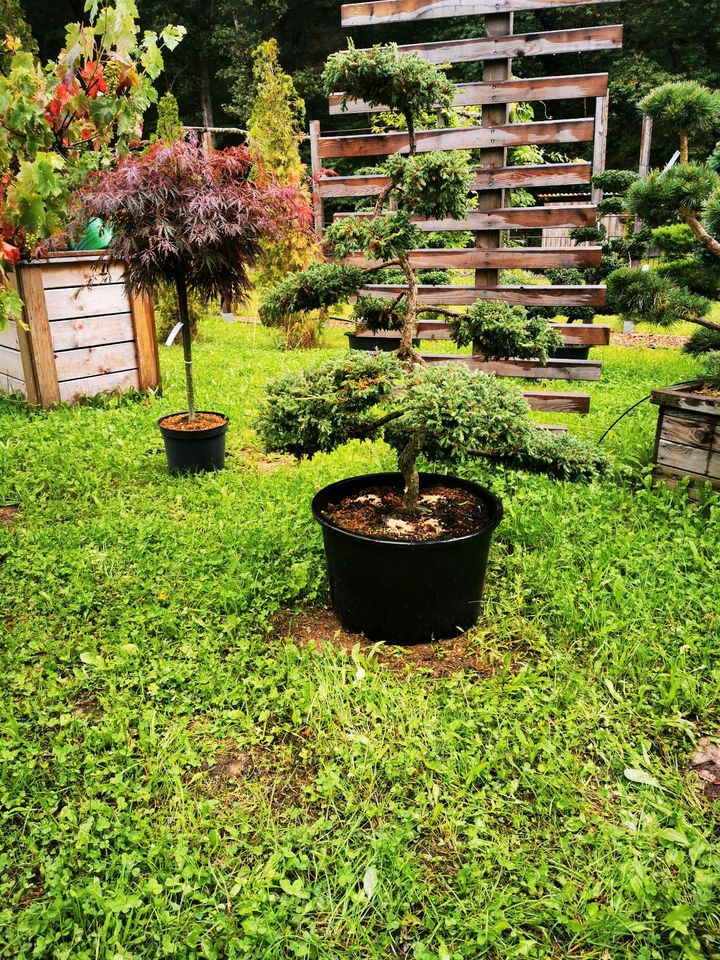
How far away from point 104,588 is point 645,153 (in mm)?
13486

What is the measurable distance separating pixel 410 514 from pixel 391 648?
1.79 ft

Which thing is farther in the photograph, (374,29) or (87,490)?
(374,29)

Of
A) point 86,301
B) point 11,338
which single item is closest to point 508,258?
point 86,301

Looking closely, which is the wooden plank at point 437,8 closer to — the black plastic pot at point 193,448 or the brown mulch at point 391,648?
the black plastic pot at point 193,448

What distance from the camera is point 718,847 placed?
178 centimetres

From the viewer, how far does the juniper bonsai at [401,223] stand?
2697 mm

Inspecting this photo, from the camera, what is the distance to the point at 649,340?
9.25 metres

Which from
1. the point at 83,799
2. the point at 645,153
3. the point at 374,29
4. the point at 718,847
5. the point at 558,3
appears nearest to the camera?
the point at 718,847

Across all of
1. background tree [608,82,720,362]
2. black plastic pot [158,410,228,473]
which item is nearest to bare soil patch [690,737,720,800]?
background tree [608,82,720,362]

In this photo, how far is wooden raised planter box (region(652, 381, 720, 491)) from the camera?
11.8ft

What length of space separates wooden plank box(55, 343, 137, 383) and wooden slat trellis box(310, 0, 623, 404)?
7.52 feet

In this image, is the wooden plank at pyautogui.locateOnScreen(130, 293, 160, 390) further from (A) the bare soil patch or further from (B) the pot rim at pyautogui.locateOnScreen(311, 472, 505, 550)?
(A) the bare soil patch

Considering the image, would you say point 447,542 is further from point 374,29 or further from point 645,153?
point 374,29

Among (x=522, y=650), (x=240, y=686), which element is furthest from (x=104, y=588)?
(x=522, y=650)
